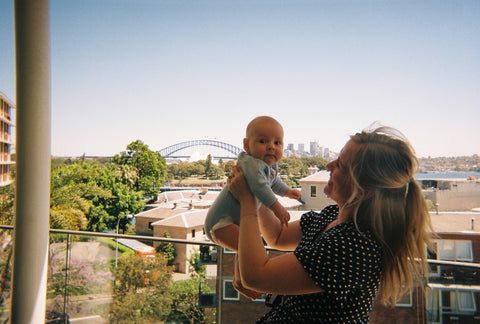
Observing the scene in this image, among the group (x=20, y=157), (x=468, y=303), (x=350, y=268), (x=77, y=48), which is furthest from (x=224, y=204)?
(x=77, y=48)

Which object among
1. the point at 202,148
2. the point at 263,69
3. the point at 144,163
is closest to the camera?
the point at 263,69

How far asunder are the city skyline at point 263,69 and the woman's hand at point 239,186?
14866 millimetres

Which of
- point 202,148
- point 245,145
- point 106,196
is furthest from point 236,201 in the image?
point 202,148

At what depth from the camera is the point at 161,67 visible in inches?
1352

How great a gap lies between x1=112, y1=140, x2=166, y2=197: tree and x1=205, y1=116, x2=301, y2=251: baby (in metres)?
29.1

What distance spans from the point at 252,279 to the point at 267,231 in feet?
1.19

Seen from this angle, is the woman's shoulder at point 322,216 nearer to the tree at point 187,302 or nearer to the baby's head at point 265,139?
the baby's head at point 265,139

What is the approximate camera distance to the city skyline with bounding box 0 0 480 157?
21.3 m

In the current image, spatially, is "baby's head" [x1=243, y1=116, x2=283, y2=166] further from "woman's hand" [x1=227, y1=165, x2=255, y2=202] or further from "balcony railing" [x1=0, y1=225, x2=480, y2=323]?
"balcony railing" [x1=0, y1=225, x2=480, y2=323]

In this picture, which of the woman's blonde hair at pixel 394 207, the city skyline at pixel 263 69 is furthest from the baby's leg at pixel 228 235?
the city skyline at pixel 263 69

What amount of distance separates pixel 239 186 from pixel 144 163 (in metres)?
30.4

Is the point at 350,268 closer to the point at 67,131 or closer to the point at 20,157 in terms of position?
the point at 20,157

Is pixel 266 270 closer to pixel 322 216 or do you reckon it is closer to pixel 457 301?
pixel 322 216

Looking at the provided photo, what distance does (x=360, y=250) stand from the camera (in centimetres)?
68
